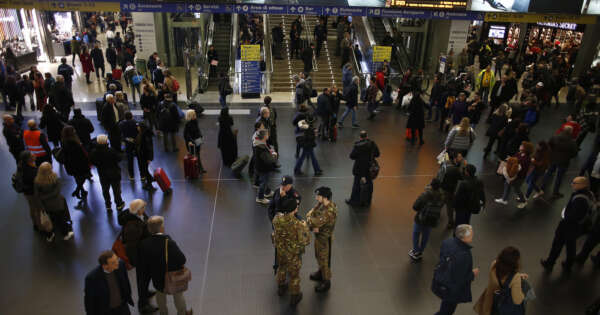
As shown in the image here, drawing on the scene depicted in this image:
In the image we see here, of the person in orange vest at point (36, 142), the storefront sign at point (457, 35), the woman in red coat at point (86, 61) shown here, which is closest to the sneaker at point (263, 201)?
the person in orange vest at point (36, 142)

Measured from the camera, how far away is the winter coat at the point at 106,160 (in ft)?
22.9

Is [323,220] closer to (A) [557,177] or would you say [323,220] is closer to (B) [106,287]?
(B) [106,287]

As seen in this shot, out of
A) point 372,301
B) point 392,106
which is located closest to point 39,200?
point 372,301

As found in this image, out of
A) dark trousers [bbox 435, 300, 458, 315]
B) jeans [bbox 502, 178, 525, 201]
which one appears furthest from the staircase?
dark trousers [bbox 435, 300, 458, 315]

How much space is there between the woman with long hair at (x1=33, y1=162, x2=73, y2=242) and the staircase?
12.0m

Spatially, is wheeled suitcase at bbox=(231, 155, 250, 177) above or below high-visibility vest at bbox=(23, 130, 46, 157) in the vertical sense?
below

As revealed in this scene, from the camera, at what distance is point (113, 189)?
7.52 meters

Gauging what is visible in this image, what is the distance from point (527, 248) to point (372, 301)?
3205mm

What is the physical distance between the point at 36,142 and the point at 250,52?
356 inches

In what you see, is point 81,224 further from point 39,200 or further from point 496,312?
point 496,312

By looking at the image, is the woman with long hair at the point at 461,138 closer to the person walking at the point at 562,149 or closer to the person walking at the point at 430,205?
the person walking at the point at 562,149

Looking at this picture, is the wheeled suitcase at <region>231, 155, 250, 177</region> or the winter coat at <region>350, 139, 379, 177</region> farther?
the wheeled suitcase at <region>231, 155, 250, 177</region>

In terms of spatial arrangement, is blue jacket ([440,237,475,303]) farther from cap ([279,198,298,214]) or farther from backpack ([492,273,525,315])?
cap ([279,198,298,214])

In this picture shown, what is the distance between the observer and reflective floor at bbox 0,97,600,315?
225 inches
